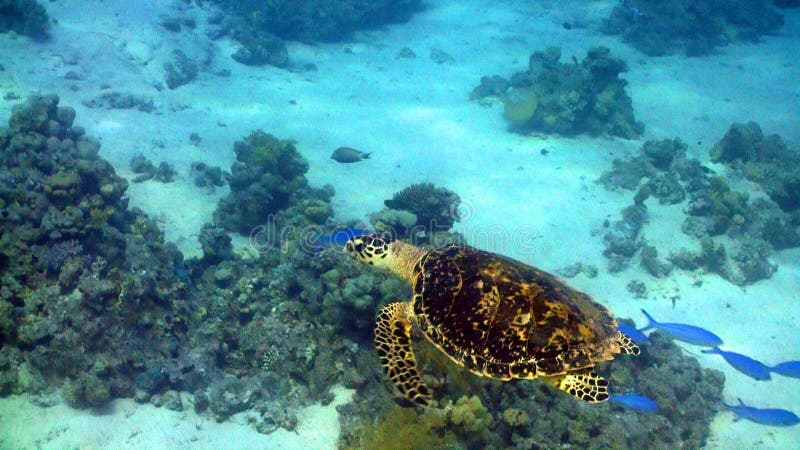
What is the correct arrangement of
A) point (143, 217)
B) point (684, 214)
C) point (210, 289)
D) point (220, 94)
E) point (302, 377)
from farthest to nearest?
point (220, 94)
point (684, 214)
point (143, 217)
point (210, 289)
point (302, 377)

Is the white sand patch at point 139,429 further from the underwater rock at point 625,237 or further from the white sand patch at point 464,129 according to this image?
the underwater rock at point 625,237

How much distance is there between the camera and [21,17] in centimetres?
1342

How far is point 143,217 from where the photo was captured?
26.1 ft

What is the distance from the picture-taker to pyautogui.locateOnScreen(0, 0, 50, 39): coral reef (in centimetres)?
1327

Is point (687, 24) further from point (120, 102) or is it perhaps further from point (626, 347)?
point (120, 102)

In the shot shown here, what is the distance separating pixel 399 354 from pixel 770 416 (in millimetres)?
5209

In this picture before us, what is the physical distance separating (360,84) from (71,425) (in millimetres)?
14044

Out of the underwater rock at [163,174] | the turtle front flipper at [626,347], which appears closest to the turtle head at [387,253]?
the turtle front flipper at [626,347]

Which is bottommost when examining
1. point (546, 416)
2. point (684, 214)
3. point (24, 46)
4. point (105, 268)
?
point (684, 214)

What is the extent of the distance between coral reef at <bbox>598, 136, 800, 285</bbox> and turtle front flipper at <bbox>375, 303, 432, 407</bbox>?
6.19 m

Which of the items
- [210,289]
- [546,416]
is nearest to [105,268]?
[210,289]

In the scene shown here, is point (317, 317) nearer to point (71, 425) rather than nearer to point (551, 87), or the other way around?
point (71, 425)

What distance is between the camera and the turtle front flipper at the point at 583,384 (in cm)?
366

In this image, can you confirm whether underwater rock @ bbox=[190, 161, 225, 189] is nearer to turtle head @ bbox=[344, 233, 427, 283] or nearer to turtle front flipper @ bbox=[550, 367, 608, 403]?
turtle head @ bbox=[344, 233, 427, 283]
